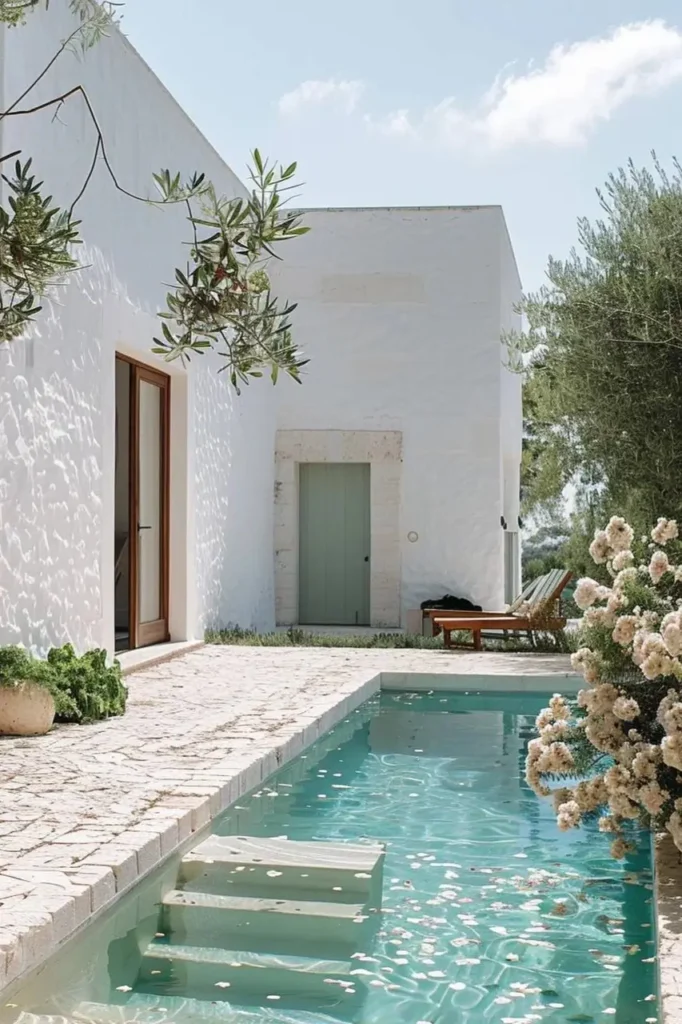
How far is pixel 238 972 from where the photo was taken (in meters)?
3.69

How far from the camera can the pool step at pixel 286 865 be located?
4.52 metres

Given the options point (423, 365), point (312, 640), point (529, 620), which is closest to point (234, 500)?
point (312, 640)

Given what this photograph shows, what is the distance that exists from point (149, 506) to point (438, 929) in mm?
7221

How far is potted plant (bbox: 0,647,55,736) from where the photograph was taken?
658cm

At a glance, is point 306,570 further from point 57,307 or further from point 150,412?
point 57,307

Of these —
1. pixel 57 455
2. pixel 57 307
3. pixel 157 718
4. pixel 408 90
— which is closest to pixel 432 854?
pixel 157 718

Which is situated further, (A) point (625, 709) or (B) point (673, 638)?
(A) point (625, 709)

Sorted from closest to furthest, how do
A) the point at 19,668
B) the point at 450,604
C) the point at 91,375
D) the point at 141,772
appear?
the point at 141,772, the point at 19,668, the point at 91,375, the point at 450,604

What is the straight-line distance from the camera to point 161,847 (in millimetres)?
4516

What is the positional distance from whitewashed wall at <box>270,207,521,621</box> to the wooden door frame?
3897 mm

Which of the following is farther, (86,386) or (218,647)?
(218,647)

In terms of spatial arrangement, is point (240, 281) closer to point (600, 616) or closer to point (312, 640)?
point (600, 616)

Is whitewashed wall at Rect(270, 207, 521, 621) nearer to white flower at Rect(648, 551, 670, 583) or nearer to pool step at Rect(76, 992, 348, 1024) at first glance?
white flower at Rect(648, 551, 670, 583)

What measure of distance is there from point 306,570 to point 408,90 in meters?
6.18
